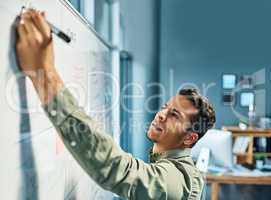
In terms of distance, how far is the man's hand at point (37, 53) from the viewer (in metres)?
0.83

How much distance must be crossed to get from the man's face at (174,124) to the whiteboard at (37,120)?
36 cm

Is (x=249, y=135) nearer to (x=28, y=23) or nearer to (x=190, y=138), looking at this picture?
(x=190, y=138)

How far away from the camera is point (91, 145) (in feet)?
2.56

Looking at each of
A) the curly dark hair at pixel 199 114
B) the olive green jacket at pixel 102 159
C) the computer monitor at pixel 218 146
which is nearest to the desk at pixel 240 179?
the computer monitor at pixel 218 146

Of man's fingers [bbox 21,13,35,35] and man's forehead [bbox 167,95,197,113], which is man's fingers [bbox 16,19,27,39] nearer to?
man's fingers [bbox 21,13,35,35]

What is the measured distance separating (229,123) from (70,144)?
404 cm

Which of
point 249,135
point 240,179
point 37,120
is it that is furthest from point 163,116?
point 249,135

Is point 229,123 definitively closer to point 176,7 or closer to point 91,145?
point 176,7

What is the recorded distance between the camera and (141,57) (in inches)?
180

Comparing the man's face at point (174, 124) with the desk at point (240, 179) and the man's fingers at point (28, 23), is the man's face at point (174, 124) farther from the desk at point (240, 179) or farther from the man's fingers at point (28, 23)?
the desk at point (240, 179)

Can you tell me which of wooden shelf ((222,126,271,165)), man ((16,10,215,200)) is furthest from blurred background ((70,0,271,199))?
man ((16,10,215,200))

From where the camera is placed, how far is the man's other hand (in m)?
0.83

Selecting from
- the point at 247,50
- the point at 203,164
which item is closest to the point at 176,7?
the point at 247,50

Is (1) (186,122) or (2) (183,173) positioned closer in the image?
(2) (183,173)
